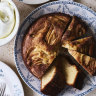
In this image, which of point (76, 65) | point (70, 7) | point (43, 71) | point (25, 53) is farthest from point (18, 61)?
point (70, 7)

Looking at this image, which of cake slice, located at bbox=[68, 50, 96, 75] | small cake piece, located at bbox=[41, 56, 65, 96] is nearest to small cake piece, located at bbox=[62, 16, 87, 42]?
cake slice, located at bbox=[68, 50, 96, 75]

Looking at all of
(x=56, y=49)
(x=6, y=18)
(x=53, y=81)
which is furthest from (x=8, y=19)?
(x=53, y=81)

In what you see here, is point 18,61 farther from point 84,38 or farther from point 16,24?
point 84,38

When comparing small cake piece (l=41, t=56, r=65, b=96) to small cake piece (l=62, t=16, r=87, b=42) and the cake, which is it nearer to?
the cake

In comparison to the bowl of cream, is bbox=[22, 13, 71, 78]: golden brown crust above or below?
below

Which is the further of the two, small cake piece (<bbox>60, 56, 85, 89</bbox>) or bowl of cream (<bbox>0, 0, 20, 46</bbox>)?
small cake piece (<bbox>60, 56, 85, 89</bbox>)

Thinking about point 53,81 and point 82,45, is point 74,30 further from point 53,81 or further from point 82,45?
point 53,81
